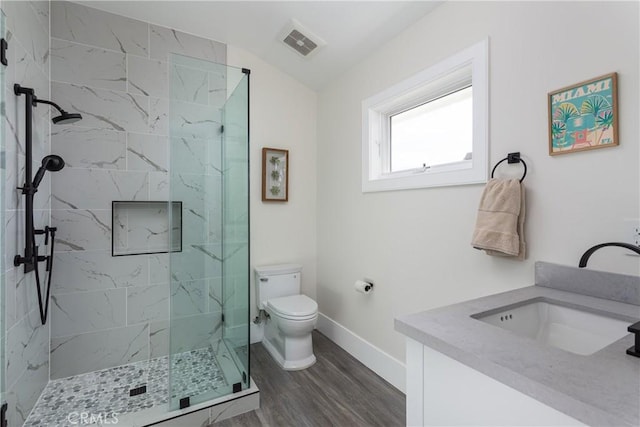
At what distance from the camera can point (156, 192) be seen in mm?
2477

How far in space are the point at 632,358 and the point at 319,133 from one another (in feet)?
9.08

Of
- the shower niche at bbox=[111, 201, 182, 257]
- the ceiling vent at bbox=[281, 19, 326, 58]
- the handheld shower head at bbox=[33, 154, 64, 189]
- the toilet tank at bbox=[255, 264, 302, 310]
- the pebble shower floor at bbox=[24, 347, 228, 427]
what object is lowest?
the pebble shower floor at bbox=[24, 347, 228, 427]

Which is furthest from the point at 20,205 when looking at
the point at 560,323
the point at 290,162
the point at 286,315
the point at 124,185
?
the point at 560,323

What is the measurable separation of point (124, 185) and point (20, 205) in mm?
689

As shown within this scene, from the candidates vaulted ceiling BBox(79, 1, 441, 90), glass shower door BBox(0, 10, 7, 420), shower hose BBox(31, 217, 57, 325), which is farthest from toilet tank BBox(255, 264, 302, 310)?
vaulted ceiling BBox(79, 1, 441, 90)

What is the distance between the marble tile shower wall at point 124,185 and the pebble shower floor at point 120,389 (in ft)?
0.29

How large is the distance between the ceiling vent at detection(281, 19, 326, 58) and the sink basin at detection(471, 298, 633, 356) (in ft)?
7.27

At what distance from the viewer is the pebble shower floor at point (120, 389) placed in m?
1.81

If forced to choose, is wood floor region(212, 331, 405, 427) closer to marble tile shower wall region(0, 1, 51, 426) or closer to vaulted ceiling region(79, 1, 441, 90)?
marble tile shower wall region(0, 1, 51, 426)

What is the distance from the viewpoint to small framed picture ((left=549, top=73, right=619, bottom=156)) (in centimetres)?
114

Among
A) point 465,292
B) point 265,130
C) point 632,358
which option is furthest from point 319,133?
point 632,358

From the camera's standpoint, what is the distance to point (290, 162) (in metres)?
3.04

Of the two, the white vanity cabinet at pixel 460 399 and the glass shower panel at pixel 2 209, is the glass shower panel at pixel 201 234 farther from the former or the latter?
the white vanity cabinet at pixel 460 399

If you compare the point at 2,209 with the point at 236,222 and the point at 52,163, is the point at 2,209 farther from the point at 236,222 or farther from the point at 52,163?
the point at 236,222
